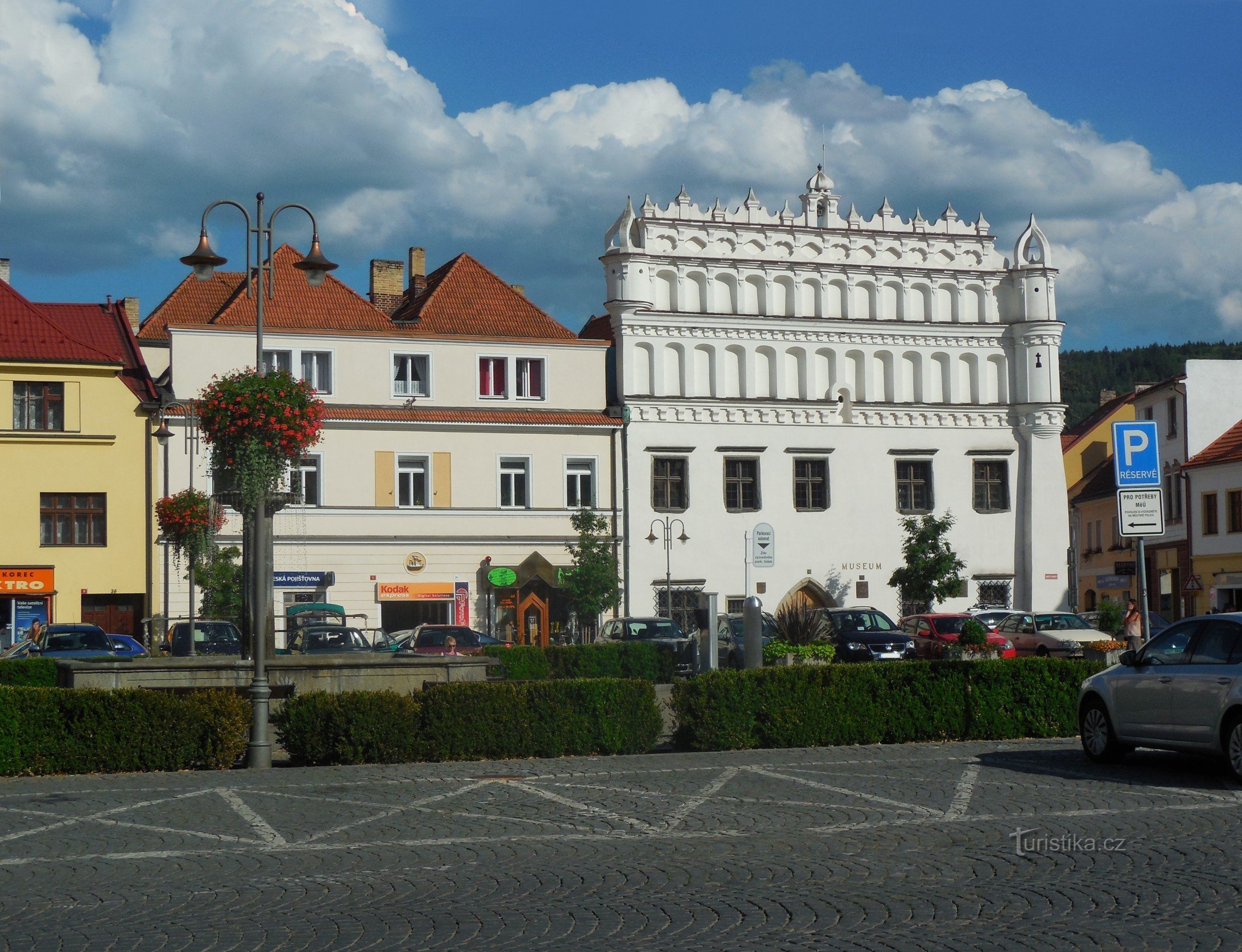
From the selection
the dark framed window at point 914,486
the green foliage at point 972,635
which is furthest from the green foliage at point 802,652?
the dark framed window at point 914,486

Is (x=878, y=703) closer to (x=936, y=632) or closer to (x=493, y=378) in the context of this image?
(x=936, y=632)

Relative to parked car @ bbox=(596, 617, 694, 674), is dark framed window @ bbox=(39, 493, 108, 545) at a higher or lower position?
higher

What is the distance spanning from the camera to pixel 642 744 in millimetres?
19188

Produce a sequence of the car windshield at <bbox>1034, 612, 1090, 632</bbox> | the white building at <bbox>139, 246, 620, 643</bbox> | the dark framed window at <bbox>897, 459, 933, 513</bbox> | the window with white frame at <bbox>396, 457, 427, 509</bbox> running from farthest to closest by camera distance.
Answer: the dark framed window at <bbox>897, 459, 933, 513</bbox>
the window with white frame at <bbox>396, 457, 427, 509</bbox>
the white building at <bbox>139, 246, 620, 643</bbox>
the car windshield at <bbox>1034, 612, 1090, 632</bbox>

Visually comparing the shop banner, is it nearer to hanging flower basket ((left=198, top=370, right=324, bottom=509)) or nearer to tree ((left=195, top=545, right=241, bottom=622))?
tree ((left=195, top=545, right=241, bottom=622))

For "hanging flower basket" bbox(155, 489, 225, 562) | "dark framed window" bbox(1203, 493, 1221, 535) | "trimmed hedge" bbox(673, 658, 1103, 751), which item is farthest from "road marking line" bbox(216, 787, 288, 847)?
"dark framed window" bbox(1203, 493, 1221, 535)

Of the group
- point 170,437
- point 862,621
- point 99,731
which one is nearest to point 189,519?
point 170,437

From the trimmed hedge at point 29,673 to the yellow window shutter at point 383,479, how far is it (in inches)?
851

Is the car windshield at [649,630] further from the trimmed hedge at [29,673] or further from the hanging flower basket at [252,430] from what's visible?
the hanging flower basket at [252,430]

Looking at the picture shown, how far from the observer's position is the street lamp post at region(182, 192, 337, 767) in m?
17.9

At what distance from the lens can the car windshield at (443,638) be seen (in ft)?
119

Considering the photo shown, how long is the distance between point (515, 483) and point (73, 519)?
13.9 metres

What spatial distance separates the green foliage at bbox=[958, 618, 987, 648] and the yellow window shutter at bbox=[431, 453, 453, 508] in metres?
27.3

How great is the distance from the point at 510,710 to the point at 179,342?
31824 mm
